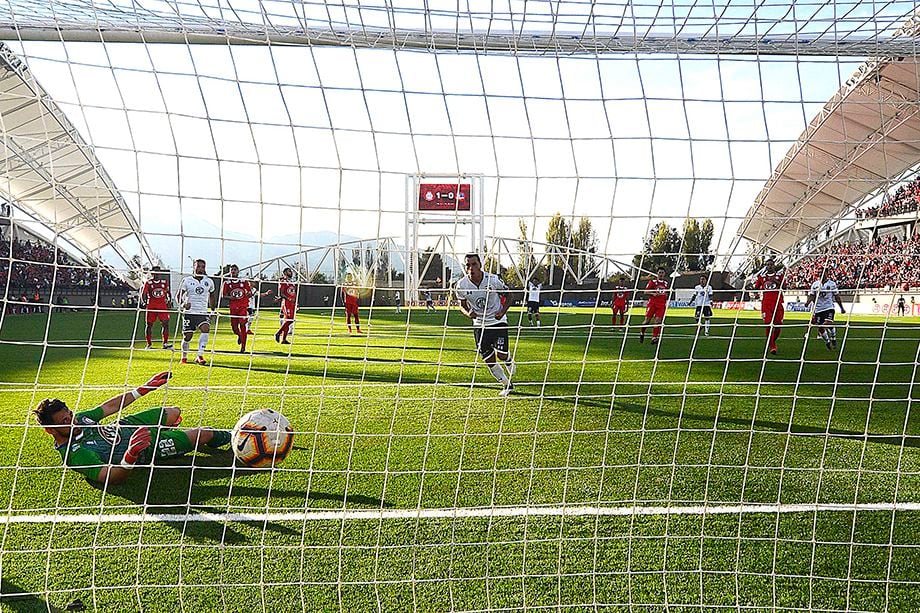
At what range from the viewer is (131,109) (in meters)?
3.15

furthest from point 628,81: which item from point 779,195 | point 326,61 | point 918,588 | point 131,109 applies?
point 918,588

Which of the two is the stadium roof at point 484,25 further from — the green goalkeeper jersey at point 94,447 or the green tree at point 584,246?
the green goalkeeper jersey at point 94,447

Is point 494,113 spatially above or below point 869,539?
above

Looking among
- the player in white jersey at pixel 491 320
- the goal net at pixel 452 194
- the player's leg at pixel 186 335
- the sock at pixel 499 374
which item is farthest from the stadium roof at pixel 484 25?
the player's leg at pixel 186 335

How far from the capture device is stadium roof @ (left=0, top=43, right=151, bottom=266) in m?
3.19

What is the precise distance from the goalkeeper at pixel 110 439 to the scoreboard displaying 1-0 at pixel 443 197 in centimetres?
170

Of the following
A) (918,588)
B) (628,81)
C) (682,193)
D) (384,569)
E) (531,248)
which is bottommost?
(384,569)

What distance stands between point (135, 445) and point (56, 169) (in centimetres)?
147

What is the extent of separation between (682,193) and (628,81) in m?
0.56

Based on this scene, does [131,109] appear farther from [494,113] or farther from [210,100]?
[494,113]

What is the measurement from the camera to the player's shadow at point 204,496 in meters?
3.48

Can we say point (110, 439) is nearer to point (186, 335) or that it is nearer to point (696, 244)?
point (696, 244)

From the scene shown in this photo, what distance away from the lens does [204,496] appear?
12.9 ft

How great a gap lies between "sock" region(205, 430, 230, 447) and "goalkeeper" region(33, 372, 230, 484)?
0.21 m
